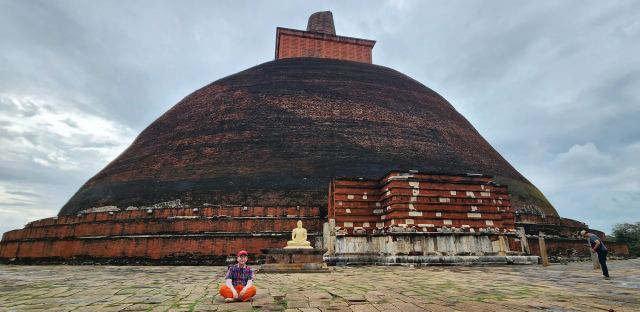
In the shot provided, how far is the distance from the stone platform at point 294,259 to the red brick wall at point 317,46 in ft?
69.7

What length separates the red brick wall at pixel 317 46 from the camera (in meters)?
27.0

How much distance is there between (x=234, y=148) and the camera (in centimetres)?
1401

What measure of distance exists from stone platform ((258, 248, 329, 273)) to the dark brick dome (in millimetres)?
3848

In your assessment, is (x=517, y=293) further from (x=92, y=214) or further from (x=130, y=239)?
(x=92, y=214)

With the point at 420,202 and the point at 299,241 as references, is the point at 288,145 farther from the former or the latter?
A: the point at 420,202

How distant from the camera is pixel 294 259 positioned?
799 centimetres

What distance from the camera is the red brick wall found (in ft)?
88.5

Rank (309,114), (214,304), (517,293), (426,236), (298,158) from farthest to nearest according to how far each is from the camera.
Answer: (309,114) → (298,158) → (426,236) → (517,293) → (214,304)

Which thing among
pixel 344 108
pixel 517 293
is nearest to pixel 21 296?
pixel 517 293

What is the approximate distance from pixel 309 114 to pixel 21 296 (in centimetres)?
1232

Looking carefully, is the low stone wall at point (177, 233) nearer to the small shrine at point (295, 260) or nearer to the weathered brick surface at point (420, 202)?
the weathered brick surface at point (420, 202)

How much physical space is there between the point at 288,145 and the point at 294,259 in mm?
6640

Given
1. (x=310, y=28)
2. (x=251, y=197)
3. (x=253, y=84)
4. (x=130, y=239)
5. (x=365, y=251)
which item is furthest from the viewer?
(x=310, y=28)

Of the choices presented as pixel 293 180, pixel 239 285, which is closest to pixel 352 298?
pixel 239 285
